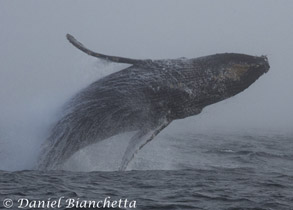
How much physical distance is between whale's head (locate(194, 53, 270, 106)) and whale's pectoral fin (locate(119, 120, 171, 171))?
1.44 meters

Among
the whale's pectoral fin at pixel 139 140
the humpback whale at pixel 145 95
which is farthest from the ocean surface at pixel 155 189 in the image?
the humpback whale at pixel 145 95

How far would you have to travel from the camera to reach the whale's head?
11.2 m

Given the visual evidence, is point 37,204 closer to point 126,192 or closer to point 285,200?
point 126,192

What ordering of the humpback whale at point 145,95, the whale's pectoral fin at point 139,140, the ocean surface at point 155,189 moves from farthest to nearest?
the whale's pectoral fin at point 139,140 < the humpback whale at point 145,95 < the ocean surface at point 155,189

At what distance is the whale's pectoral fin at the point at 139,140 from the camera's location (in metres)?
11.7

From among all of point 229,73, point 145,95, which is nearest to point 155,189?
point 145,95

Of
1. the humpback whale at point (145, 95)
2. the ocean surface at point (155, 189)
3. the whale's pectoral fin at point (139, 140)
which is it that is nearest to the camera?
the ocean surface at point (155, 189)

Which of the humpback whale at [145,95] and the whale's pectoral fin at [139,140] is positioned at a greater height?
the humpback whale at [145,95]

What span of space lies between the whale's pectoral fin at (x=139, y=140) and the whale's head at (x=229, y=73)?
1443 millimetres

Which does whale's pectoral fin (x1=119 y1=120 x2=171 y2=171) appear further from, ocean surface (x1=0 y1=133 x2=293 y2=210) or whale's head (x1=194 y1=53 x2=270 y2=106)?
whale's head (x1=194 y1=53 x2=270 y2=106)

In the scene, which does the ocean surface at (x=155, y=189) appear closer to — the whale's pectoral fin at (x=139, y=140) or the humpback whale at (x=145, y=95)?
the whale's pectoral fin at (x=139, y=140)

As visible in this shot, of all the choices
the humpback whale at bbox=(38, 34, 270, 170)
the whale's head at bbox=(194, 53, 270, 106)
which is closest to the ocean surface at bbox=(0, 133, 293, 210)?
the humpback whale at bbox=(38, 34, 270, 170)

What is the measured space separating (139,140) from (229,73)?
2.99 m

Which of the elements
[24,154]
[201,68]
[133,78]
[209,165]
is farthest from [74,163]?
[209,165]
